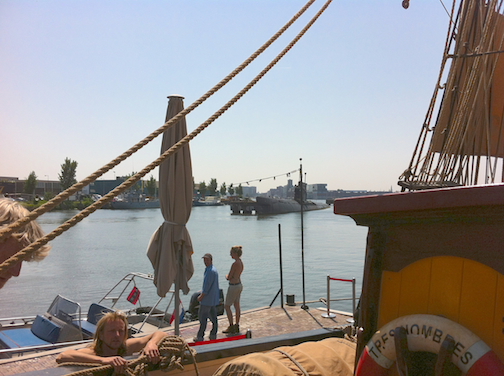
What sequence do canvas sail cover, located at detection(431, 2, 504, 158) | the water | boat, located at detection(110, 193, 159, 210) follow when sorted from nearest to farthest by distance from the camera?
canvas sail cover, located at detection(431, 2, 504, 158) < the water < boat, located at detection(110, 193, 159, 210)

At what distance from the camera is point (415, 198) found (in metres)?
1.93

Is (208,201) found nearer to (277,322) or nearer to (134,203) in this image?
(134,203)

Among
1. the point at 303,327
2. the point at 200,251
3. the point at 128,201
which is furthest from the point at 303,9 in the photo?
the point at 128,201

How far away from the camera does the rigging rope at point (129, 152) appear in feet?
5.02

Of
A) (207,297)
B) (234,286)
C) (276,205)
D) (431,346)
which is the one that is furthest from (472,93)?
(276,205)

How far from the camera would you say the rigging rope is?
1.53 m

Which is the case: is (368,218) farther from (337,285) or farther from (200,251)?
(200,251)

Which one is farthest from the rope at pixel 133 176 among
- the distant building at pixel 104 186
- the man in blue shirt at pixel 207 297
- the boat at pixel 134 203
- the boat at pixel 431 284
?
the distant building at pixel 104 186

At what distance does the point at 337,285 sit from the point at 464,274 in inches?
822

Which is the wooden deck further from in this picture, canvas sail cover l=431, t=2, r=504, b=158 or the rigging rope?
the rigging rope

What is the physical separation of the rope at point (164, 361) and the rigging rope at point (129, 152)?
4.51ft

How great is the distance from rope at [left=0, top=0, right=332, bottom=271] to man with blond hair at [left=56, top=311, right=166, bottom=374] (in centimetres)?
135

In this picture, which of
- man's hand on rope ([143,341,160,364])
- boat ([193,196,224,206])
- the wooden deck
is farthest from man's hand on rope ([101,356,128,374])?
boat ([193,196,224,206])

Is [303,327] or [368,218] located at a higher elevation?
[368,218]
